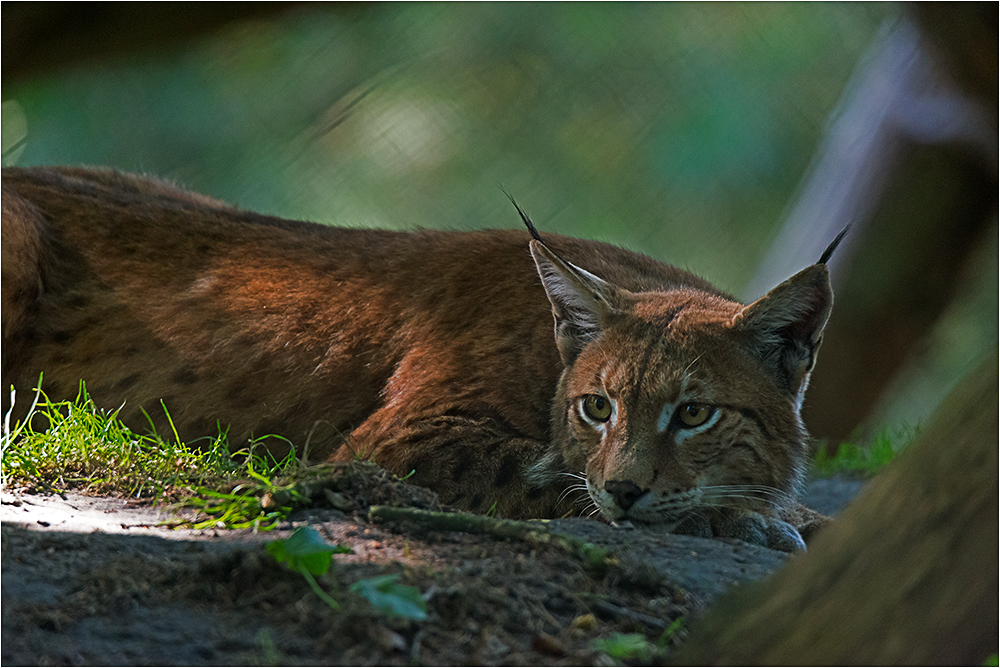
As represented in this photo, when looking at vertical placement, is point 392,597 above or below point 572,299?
below

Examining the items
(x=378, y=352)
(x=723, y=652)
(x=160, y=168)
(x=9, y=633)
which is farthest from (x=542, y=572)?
(x=160, y=168)

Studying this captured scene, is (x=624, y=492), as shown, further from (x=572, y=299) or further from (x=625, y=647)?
(x=625, y=647)

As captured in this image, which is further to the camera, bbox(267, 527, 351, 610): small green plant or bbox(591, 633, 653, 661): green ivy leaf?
bbox(267, 527, 351, 610): small green plant

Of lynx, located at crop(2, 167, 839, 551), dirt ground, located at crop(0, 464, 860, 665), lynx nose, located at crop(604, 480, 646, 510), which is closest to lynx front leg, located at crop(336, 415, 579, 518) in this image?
lynx, located at crop(2, 167, 839, 551)

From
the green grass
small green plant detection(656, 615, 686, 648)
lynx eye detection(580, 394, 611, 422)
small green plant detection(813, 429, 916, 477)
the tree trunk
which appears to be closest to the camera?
the tree trunk

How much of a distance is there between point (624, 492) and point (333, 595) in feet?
4.12

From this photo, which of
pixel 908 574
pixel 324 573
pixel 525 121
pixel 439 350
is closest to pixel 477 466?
pixel 439 350

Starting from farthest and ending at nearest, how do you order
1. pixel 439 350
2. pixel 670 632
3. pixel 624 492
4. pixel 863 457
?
1. pixel 863 457
2. pixel 439 350
3. pixel 624 492
4. pixel 670 632

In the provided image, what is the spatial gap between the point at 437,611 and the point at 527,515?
4.51ft

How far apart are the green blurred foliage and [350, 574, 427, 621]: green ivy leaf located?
9.08 m

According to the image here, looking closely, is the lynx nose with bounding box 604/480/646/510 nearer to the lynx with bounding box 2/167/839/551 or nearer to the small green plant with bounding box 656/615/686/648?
the lynx with bounding box 2/167/839/551

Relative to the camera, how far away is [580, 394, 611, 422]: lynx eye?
3521 millimetres

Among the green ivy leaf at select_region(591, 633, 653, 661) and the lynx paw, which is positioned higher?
the green ivy leaf at select_region(591, 633, 653, 661)

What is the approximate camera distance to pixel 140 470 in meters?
3.30
